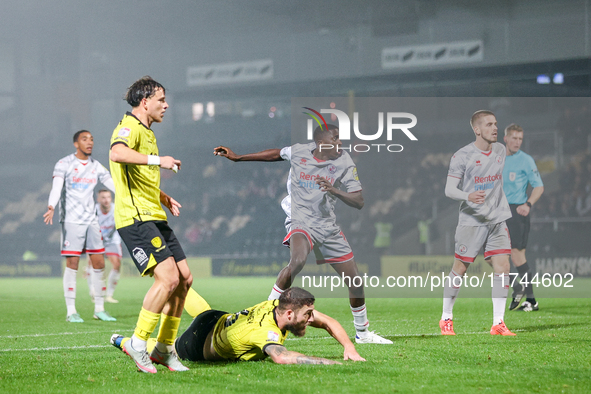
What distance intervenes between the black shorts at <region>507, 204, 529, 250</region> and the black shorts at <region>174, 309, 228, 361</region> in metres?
6.68

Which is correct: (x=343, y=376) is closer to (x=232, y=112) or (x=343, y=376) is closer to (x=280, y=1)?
(x=280, y=1)

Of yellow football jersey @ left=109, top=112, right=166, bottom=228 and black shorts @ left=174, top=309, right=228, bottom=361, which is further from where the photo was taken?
black shorts @ left=174, top=309, right=228, bottom=361

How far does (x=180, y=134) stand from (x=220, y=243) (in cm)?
611

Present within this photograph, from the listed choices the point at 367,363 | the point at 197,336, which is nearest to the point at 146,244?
the point at 197,336

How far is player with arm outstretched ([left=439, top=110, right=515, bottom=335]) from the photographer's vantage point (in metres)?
7.59

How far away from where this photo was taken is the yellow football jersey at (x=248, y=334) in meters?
4.94

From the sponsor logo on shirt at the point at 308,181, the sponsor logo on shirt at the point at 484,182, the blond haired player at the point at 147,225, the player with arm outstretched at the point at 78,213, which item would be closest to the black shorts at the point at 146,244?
the blond haired player at the point at 147,225

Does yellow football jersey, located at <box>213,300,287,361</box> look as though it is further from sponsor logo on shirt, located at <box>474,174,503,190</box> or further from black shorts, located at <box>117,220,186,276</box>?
sponsor logo on shirt, located at <box>474,174,503,190</box>

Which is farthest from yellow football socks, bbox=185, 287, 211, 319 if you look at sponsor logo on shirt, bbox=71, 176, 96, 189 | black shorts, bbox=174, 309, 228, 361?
sponsor logo on shirt, bbox=71, 176, 96, 189

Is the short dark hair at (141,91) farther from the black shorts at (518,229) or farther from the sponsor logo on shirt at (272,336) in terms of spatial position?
the black shorts at (518,229)

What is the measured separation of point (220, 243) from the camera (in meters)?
28.4

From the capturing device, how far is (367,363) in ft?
16.9

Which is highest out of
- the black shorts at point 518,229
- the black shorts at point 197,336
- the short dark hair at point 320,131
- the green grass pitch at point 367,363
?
the short dark hair at point 320,131

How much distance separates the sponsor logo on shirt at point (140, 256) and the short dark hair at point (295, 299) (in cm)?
102
